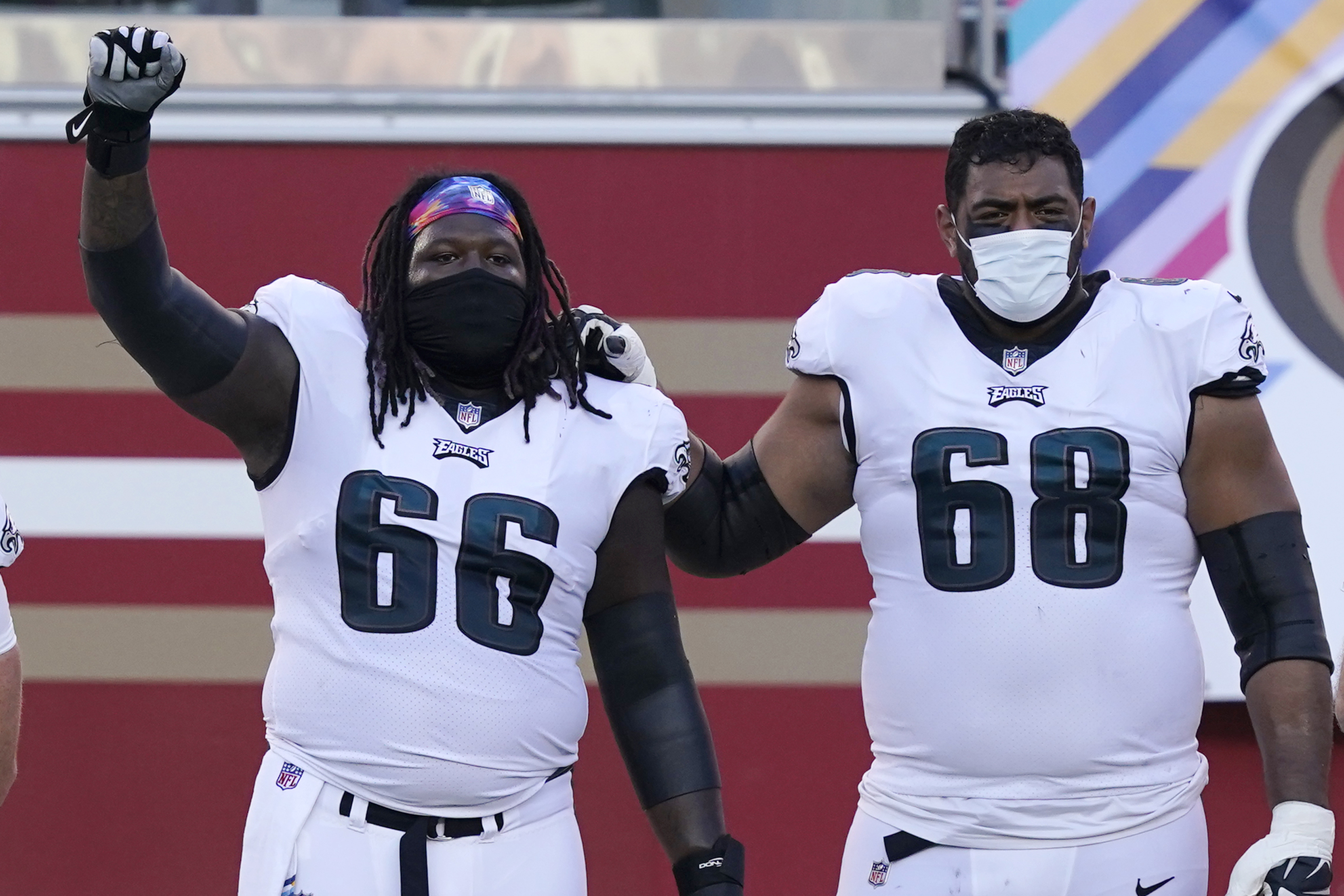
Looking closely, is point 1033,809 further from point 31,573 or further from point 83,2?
point 83,2

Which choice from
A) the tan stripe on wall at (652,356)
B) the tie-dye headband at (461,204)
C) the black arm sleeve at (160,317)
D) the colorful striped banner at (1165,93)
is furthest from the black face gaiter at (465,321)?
the colorful striped banner at (1165,93)

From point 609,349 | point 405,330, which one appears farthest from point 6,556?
point 609,349

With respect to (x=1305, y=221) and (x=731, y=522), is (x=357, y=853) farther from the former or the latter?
(x=1305, y=221)

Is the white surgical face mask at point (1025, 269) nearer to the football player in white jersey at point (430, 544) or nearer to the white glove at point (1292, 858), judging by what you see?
the football player in white jersey at point (430, 544)

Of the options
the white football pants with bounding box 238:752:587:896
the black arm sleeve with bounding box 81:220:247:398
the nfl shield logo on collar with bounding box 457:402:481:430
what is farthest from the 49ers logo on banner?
the black arm sleeve with bounding box 81:220:247:398

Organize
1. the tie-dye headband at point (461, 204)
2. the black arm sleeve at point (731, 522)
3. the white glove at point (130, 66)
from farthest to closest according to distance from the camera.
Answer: the black arm sleeve at point (731, 522), the tie-dye headband at point (461, 204), the white glove at point (130, 66)

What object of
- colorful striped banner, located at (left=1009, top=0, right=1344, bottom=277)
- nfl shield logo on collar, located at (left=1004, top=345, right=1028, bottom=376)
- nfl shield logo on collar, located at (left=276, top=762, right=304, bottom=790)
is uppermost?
colorful striped banner, located at (left=1009, top=0, right=1344, bottom=277)

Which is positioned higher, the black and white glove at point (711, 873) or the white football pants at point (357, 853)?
the white football pants at point (357, 853)

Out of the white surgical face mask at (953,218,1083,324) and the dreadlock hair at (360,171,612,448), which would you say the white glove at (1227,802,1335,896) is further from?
the dreadlock hair at (360,171,612,448)

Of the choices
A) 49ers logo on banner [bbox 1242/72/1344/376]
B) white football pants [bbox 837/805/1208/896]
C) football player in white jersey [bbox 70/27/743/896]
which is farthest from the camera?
49ers logo on banner [bbox 1242/72/1344/376]

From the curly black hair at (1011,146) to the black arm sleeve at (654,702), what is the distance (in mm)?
802

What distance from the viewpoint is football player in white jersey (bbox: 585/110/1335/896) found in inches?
84.4

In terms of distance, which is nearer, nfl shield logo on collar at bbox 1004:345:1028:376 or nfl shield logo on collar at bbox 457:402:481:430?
nfl shield logo on collar at bbox 457:402:481:430

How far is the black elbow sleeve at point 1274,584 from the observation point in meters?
2.20
